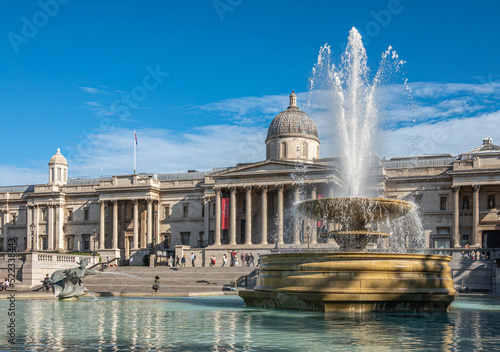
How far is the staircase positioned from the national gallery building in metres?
9.70

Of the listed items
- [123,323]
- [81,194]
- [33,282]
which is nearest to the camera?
[123,323]

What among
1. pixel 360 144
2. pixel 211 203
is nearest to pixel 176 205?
pixel 211 203

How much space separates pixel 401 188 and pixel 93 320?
49.8 metres

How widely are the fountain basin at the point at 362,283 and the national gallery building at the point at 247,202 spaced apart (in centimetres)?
3430

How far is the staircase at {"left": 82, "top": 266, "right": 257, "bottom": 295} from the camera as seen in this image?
41375mm

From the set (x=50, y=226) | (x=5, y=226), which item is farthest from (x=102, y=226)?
(x=5, y=226)

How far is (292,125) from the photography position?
221ft

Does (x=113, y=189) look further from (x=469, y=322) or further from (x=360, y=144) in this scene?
(x=469, y=322)

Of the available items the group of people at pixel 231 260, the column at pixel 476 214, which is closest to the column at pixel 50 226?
the group of people at pixel 231 260

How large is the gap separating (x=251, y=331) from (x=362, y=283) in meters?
4.89

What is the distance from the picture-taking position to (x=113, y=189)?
71688mm

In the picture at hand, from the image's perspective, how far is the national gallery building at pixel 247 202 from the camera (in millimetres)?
59688

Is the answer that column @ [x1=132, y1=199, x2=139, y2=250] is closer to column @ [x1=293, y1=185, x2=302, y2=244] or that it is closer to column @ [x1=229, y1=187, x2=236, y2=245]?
column @ [x1=229, y1=187, x2=236, y2=245]

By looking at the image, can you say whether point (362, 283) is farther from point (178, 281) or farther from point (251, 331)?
point (178, 281)
